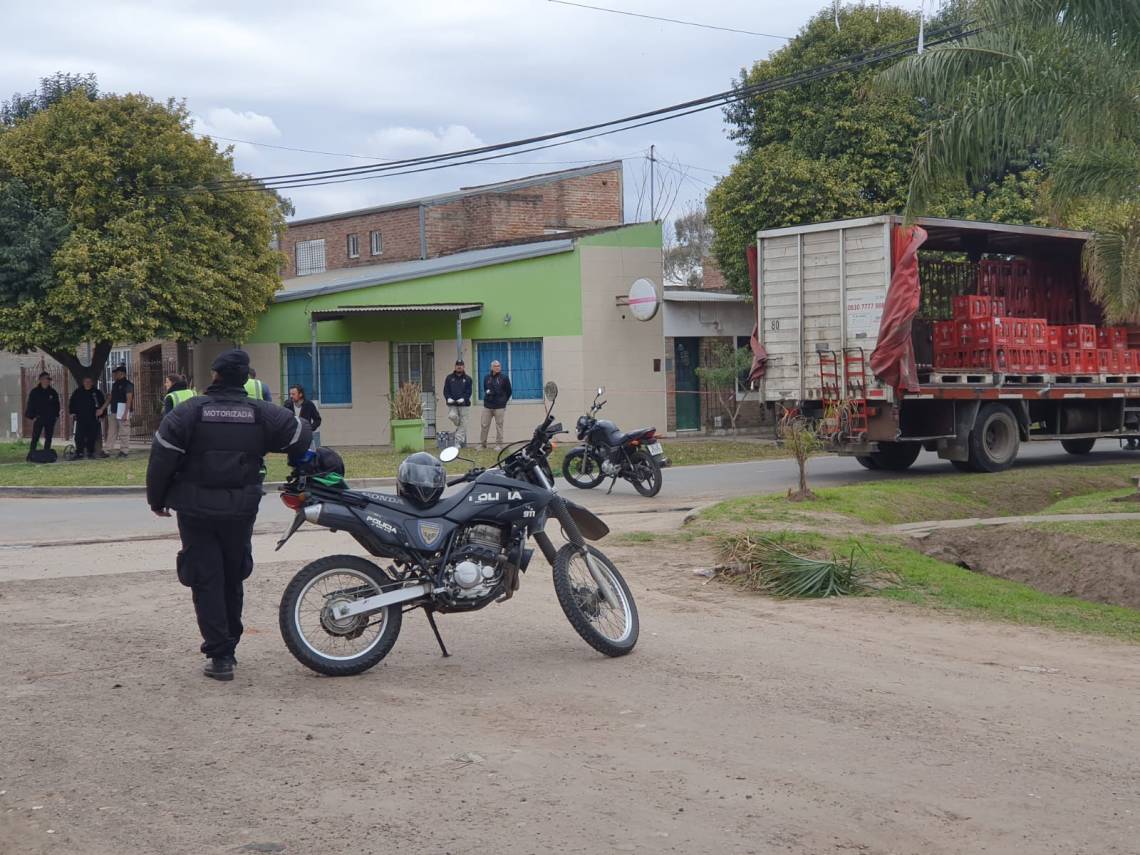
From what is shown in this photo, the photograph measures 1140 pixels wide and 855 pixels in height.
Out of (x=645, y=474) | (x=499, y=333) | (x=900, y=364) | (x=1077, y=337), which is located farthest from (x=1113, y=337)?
(x=499, y=333)

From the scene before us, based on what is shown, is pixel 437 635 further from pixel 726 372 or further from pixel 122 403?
pixel 726 372

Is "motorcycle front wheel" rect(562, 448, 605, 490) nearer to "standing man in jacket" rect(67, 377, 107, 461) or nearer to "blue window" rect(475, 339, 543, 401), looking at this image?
"blue window" rect(475, 339, 543, 401)

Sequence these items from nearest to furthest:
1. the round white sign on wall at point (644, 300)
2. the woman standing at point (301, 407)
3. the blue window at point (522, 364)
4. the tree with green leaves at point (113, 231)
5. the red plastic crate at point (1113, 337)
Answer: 1. the woman standing at point (301, 407)
2. the red plastic crate at point (1113, 337)
3. the tree with green leaves at point (113, 231)
4. the round white sign on wall at point (644, 300)
5. the blue window at point (522, 364)

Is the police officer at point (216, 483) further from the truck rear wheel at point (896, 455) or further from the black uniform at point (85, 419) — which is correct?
the black uniform at point (85, 419)

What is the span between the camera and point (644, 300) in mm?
27156

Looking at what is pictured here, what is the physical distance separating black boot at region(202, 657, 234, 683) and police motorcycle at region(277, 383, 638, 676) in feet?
1.26

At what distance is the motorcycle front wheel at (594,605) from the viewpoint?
7.04 m

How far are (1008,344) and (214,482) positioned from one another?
14839 mm

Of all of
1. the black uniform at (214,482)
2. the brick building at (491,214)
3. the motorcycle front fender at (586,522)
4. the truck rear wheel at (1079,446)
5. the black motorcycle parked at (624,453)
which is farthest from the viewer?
the brick building at (491,214)

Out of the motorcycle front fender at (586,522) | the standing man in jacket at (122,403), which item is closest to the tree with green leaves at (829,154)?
the standing man in jacket at (122,403)

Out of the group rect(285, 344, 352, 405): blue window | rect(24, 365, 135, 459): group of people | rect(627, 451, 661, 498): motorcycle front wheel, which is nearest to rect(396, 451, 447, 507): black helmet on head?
rect(627, 451, 661, 498): motorcycle front wheel

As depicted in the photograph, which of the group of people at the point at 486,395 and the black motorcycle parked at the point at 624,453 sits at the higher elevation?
the group of people at the point at 486,395

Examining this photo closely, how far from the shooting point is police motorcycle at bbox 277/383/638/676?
267 inches

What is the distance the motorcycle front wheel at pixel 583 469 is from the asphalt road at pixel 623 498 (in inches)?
6.2
